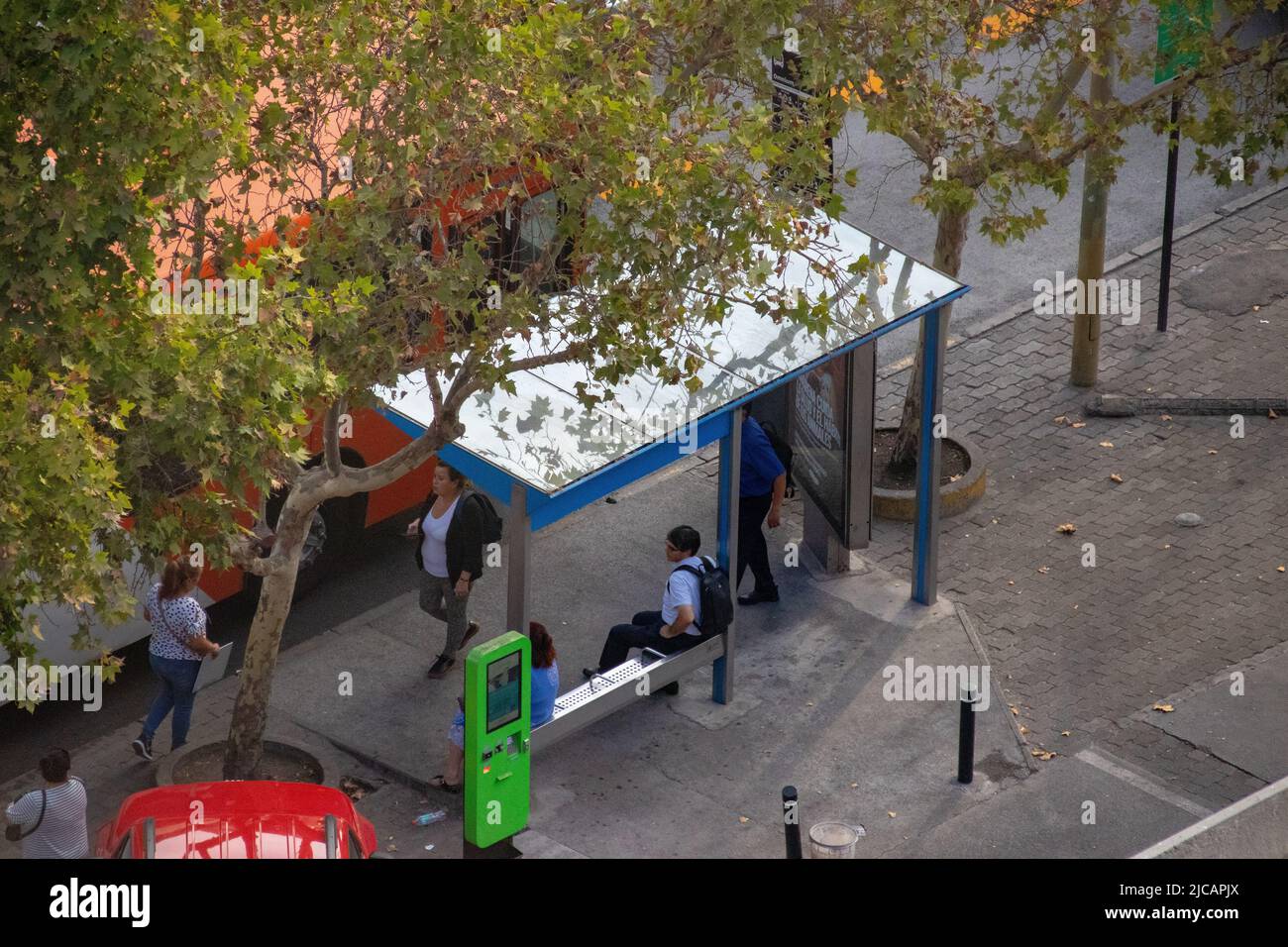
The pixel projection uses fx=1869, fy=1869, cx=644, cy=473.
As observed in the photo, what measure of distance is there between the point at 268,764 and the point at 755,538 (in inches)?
148

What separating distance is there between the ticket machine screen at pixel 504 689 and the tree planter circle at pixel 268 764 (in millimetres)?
2027

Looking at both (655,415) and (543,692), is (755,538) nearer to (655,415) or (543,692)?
(655,415)

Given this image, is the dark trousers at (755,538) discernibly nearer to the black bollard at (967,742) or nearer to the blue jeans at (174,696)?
the black bollard at (967,742)

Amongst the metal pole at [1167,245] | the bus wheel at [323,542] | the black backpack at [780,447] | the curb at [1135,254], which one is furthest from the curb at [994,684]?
the bus wheel at [323,542]

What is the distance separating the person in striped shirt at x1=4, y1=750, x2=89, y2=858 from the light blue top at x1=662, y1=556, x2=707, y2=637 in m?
3.73

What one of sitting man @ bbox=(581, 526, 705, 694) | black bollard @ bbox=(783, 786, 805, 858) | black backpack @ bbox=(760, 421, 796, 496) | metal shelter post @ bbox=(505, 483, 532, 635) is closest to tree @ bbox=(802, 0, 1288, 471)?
black backpack @ bbox=(760, 421, 796, 496)

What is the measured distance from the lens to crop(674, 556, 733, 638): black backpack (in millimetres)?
11680

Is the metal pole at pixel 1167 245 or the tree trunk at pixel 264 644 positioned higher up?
the metal pole at pixel 1167 245

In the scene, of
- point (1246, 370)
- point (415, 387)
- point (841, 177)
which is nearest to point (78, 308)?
point (415, 387)

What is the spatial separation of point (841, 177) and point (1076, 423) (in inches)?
241

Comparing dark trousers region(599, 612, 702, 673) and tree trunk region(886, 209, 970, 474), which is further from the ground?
tree trunk region(886, 209, 970, 474)

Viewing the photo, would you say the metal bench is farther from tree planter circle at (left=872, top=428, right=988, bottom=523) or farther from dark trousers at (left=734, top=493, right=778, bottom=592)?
tree planter circle at (left=872, top=428, right=988, bottom=523)

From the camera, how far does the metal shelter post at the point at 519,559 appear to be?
10.5 metres

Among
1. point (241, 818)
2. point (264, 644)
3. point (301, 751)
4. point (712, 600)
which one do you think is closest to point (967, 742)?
point (712, 600)
